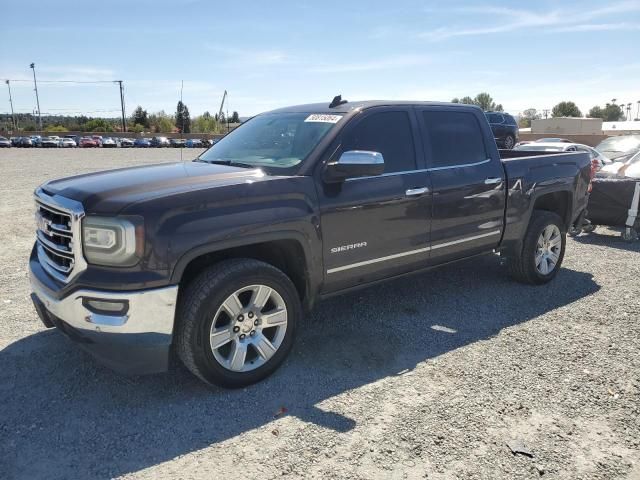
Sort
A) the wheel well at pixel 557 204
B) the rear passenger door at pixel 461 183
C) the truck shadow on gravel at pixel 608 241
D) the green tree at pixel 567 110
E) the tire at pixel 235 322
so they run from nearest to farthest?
the tire at pixel 235 322 → the rear passenger door at pixel 461 183 → the wheel well at pixel 557 204 → the truck shadow on gravel at pixel 608 241 → the green tree at pixel 567 110

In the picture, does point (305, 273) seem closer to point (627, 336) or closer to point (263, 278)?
point (263, 278)

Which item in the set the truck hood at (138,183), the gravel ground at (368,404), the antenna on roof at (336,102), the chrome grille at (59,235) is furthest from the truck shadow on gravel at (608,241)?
the chrome grille at (59,235)

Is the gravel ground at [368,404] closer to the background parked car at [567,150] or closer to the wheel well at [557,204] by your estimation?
the wheel well at [557,204]

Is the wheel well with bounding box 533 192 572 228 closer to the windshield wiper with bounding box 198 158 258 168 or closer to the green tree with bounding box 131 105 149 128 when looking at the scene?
the windshield wiper with bounding box 198 158 258 168

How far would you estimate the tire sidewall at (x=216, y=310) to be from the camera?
10.7 feet

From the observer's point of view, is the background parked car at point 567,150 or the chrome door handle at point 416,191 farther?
the background parked car at point 567,150

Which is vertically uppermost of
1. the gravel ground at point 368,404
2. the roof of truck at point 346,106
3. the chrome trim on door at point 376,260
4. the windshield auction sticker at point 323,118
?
the roof of truck at point 346,106

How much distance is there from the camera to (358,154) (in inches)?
144

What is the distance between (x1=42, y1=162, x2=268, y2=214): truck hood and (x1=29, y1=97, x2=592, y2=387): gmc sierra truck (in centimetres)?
1

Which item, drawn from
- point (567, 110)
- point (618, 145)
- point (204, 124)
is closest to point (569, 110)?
point (567, 110)

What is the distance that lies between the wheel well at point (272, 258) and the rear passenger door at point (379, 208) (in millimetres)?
198

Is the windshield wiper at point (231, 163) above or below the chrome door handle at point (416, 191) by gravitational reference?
above

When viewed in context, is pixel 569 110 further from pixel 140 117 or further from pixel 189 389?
pixel 189 389

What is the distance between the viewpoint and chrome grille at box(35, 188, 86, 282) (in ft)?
10.2
